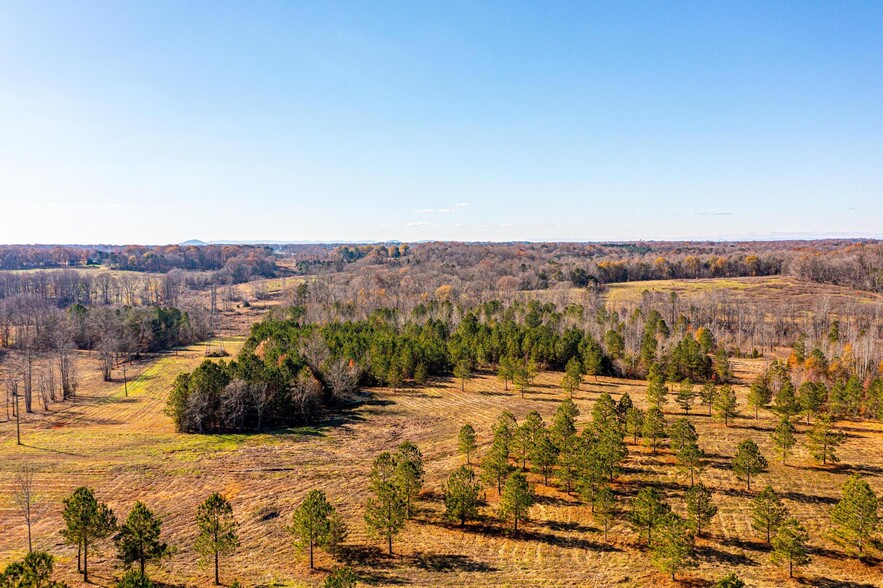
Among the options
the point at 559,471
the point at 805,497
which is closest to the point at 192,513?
the point at 559,471

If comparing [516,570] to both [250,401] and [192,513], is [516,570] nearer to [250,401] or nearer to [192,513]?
[192,513]

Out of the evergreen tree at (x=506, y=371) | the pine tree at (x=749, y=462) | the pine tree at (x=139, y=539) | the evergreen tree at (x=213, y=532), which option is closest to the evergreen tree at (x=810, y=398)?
the pine tree at (x=749, y=462)

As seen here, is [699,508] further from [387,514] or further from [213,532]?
[213,532]

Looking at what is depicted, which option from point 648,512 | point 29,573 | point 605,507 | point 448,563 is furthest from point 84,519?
point 648,512

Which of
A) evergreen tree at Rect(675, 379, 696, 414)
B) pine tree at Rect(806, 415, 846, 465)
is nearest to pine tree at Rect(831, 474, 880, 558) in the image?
pine tree at Rect(806, 415, 846, 465)

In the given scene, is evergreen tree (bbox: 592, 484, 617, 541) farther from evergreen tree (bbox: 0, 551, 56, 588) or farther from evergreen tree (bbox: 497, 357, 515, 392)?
evergreen tree (bbox: 497, 357, 515, 392)
